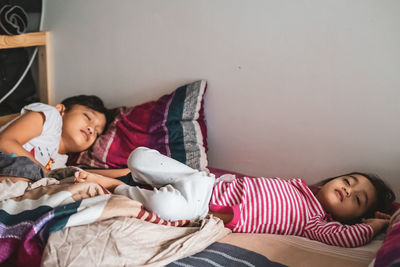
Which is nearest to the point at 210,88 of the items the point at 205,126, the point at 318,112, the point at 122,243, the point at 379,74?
the point at 205,126

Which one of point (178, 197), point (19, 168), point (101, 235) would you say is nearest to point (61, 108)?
point (19, 168)

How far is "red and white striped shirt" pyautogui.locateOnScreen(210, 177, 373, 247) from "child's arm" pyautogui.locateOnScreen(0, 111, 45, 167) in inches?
30.8

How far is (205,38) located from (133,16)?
0.40 meters

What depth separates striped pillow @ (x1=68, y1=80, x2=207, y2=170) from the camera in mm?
1623

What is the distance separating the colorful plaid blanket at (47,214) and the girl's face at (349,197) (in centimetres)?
53

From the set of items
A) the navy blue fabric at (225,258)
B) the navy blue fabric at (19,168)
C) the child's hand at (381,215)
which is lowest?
the navy blue fabric at (225,258)

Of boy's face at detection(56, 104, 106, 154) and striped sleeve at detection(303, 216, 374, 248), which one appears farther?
boy's face at detection(56, 104, 106, 154)

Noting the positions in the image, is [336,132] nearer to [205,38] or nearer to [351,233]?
[351,233]

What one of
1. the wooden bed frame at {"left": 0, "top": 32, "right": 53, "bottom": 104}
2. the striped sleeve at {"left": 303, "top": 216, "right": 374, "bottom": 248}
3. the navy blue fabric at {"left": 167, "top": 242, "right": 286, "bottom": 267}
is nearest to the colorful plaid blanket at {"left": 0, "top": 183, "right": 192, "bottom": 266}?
the navy blue fabric at {"left": 167, "top": 242, "right": 286, "bottom": 267}

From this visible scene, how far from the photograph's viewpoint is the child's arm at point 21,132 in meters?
1.47

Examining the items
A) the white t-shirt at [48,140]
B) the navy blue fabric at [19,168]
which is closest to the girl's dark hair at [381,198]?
the navy blue fabric at [19,168]

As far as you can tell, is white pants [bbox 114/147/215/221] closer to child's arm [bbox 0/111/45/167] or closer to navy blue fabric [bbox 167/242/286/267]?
navy blue fabric [bbox 167/242/286/267]

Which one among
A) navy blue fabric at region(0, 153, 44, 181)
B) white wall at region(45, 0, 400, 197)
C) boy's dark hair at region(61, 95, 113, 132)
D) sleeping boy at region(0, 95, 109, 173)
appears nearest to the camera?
navy blue fabric at region(0, 153, 44, 181)

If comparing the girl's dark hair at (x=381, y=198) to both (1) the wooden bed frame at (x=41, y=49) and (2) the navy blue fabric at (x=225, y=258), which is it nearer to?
(2) the navy blue fabric at (x=225, y=258)
